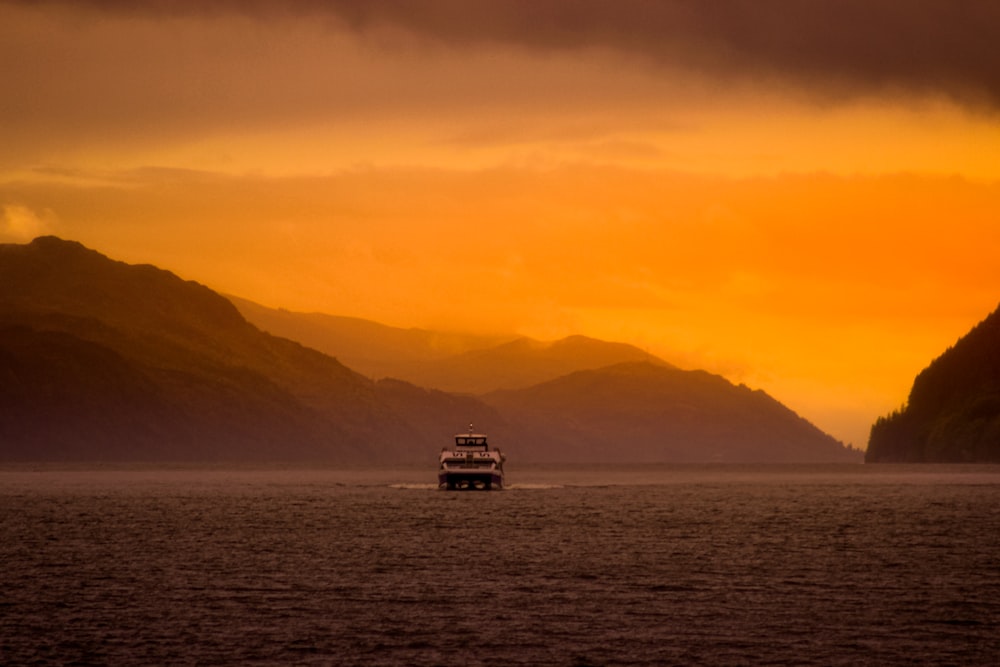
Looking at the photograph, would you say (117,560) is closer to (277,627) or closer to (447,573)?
(447,573)

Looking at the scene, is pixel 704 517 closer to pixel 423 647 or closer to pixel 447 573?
pixel 447 573

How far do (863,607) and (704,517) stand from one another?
92.4 m

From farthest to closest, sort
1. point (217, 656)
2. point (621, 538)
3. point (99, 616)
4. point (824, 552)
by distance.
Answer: point (621, 538) → point (824, 552) → point (99, 616) → point (217, 656)

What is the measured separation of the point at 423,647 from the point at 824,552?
196 feet

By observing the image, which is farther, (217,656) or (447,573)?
(447,573)

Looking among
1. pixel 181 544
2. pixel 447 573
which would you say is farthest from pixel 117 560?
pixel 447 573

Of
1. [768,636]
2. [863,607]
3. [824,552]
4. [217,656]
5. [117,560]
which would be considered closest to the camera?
→ [217,656]

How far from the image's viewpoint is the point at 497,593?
86062 millimetres

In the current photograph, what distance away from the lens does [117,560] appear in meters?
108

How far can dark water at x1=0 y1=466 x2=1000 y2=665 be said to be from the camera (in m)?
64.6

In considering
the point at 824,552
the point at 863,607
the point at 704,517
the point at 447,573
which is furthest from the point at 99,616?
the point at 704,517

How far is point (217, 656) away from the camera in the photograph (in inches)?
2453

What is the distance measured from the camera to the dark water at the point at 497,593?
64625 millimetres

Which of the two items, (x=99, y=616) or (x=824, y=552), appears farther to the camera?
(x=824, y=552)
